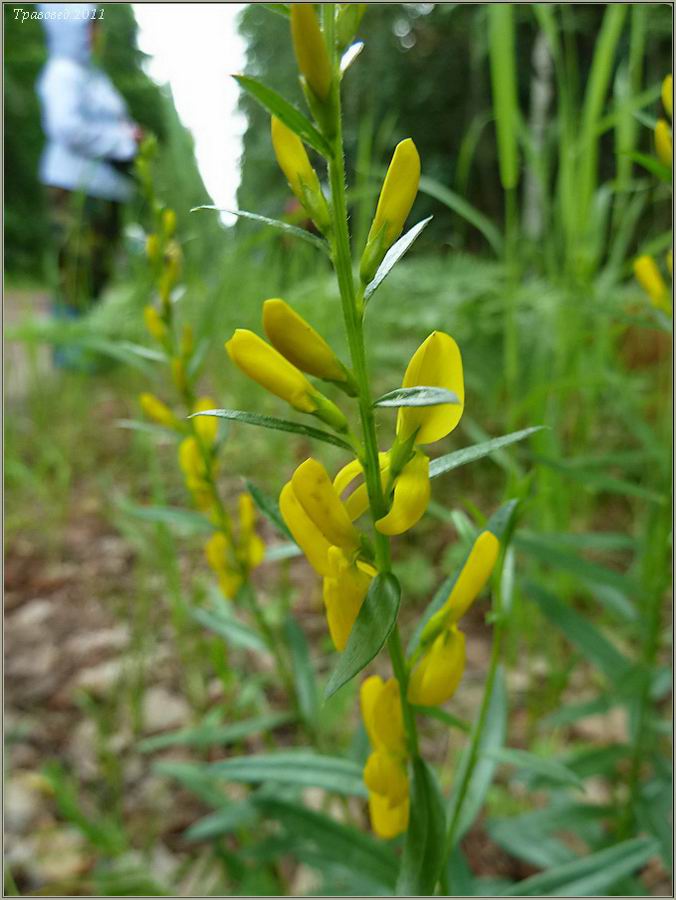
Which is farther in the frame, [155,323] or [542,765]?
[155,323]

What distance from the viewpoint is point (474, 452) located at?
11.9 inches

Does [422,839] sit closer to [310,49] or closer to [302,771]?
[302,771]

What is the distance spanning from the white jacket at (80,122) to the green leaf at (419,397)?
1.26m

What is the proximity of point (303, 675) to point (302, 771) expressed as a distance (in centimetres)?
23

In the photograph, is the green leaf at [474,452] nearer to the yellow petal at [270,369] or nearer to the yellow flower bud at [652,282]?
the yellow petal at [270,369]

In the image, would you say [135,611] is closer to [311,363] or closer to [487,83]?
[311,363]

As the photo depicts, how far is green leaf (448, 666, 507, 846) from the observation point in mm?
522

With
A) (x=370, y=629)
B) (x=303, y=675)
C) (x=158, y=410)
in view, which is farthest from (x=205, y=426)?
(x=370, y=629)

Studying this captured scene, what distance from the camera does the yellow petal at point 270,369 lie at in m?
0.30

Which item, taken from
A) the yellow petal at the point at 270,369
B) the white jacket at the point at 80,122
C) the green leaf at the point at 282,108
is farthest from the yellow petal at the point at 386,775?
the white jacket at the point at 80,122

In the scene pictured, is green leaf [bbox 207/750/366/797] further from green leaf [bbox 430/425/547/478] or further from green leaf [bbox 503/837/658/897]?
green leaf [bbox 430/425/547/478]

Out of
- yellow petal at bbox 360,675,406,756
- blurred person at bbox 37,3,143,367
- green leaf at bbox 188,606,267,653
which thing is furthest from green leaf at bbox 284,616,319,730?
blurred person at bbox 37,3,143,367

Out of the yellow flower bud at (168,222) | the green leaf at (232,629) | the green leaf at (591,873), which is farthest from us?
the green leaf at (232,629)

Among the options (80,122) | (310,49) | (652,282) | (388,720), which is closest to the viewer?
(310,49)
